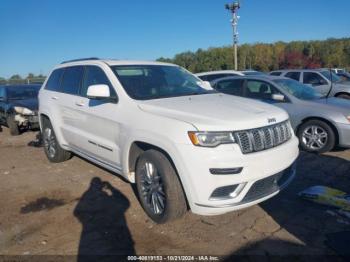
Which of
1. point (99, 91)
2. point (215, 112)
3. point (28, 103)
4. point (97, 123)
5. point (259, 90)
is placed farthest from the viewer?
point (28, 103)

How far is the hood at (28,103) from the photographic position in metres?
9.59

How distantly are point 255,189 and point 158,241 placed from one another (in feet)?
3.74

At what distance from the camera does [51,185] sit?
5.30 metres

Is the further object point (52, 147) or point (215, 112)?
point (52, 147)

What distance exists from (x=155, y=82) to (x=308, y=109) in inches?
139

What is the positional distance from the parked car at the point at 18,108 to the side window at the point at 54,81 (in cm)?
348

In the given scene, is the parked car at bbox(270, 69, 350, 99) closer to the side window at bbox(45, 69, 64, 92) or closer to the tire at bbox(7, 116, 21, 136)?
the side window at bbox(45, 69, 64, 92)

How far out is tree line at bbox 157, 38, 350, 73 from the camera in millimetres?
69500

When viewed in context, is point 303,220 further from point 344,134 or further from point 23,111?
point 23,111

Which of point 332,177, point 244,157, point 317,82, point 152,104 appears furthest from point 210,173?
point 317,82

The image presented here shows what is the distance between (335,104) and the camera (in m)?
6.61

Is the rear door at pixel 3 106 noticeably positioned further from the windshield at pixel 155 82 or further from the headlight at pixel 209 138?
the headlight at pixel 209 138

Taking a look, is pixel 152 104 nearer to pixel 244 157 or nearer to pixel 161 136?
pixel 161 136

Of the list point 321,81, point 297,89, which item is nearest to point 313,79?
point 321,81
